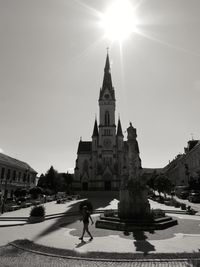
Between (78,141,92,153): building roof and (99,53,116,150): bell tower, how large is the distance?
932cm

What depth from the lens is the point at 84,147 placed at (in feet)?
296

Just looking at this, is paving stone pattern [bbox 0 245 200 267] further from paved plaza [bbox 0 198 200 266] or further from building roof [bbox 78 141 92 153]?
building roof [bbox 78 141 92 153]

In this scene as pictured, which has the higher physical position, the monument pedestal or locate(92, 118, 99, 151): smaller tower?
locate(92, 118, 99, 151): smaller tower

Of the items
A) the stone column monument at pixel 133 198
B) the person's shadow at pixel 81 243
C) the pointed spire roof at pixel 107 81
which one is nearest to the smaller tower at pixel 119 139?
the pointed spire roof at pixel 107 81

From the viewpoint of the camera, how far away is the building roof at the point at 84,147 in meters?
88.3

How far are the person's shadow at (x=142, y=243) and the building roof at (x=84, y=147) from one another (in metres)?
74.5

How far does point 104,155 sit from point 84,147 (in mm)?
12790

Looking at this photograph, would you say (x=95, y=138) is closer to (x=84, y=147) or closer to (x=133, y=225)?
(x=84, y=147)

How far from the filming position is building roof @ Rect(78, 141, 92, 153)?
88.3 meters

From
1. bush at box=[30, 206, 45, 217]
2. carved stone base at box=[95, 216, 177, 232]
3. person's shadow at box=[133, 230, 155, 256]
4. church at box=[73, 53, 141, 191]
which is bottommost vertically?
person's shadow at box=[133, 230, 155, 256]

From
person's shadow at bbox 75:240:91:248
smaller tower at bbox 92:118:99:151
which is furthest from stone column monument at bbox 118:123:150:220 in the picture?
smaller tower at bbox 92:118:99:151

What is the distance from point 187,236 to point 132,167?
712 centimetres

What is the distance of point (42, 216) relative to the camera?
66.4ft

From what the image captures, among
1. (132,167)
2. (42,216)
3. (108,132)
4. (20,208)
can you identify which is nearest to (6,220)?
(42,216)
